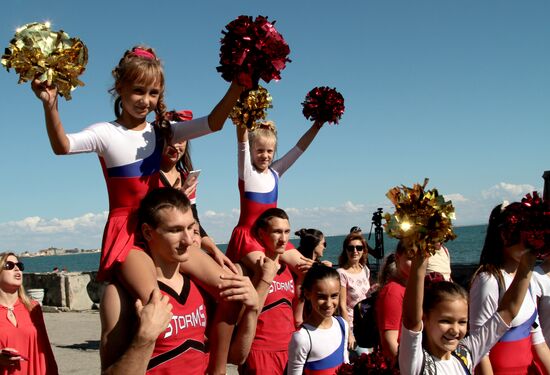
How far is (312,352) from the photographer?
4398 mm

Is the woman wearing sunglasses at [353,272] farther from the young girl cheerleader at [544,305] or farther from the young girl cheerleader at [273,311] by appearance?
the young girl cheerleader at [544,305]

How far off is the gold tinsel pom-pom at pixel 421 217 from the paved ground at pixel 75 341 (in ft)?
20.7

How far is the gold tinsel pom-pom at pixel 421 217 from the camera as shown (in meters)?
2.51

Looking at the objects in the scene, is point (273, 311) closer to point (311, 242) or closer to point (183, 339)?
point (311, 242)

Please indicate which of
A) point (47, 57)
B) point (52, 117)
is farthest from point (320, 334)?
point (47, 57)

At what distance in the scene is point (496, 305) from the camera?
3.69 m

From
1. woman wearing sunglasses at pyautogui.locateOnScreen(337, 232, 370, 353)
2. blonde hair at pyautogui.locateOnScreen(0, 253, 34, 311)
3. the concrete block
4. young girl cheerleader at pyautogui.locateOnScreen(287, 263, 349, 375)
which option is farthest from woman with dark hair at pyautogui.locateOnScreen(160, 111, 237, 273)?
the concrete block

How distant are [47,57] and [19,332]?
2537 mm

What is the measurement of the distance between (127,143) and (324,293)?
201 centimetres

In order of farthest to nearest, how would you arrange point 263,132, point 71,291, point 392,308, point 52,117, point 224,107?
point 71,291
point 263,132
point 392,308
point 224,107
point 52,117

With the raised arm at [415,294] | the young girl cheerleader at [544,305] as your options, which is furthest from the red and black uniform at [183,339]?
the young girl cheerleader at [544,305]

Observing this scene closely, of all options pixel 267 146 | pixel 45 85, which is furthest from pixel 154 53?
pixel 267 146

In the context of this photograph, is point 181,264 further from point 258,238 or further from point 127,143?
point 258,238

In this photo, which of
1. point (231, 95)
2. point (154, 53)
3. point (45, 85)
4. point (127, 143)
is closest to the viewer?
point (45, 85)
